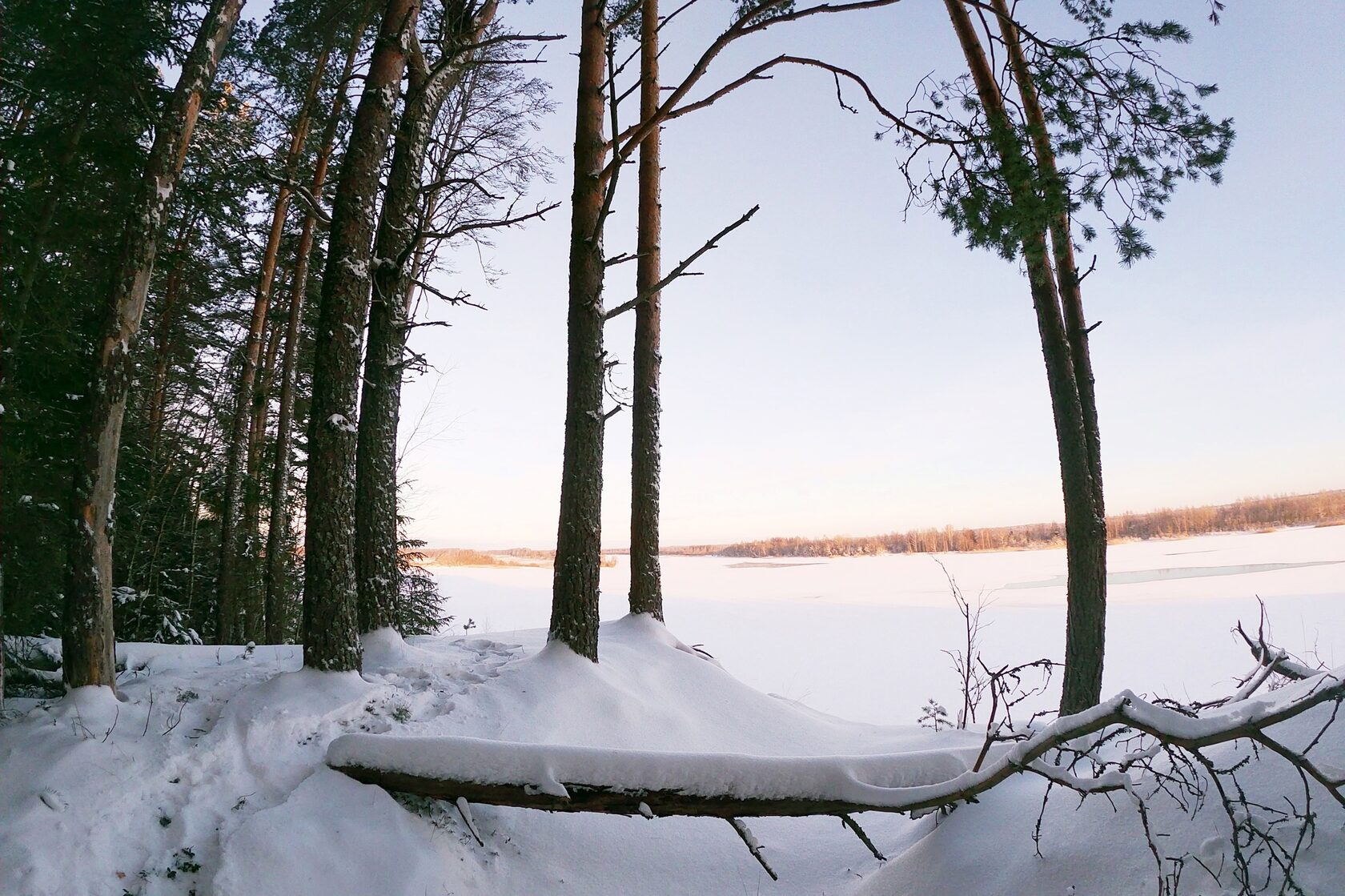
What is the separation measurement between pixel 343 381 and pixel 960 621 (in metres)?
9.86

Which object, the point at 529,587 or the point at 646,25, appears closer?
the point at 646,25

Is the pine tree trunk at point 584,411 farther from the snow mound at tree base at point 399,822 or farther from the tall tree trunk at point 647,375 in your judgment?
the tall tree trunk at point 647,375

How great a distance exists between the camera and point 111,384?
4.23m

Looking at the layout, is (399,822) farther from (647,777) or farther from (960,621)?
(960,621)

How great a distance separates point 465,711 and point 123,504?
710 centimetres

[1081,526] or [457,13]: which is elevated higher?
[457,13]

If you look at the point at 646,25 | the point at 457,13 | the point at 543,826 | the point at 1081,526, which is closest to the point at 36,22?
the point at 457,13

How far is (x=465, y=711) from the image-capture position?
432 centimetres

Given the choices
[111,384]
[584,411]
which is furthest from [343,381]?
[584,411]

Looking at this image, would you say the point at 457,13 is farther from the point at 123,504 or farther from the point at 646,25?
the point at 123,504

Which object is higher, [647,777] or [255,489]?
[255,489]

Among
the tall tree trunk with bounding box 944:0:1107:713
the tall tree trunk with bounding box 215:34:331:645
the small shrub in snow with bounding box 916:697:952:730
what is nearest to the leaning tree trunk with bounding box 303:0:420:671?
the tall tree trunk with bounding box 215:34:331:645

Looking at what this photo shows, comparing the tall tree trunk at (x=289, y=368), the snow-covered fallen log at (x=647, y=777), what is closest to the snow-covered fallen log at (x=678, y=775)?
the snow-covered fallen log at (x=647, y=777)

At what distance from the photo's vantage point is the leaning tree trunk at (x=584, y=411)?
17.7ft
